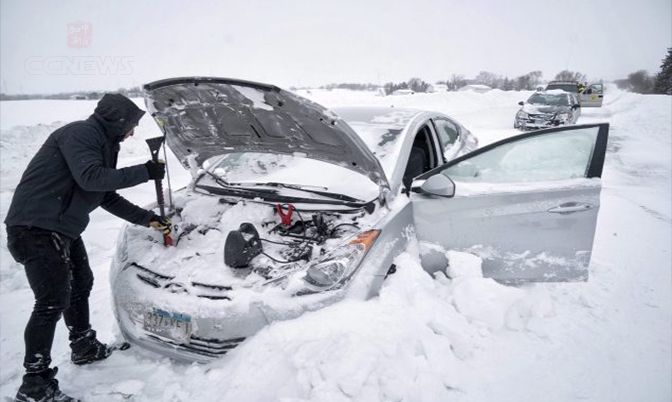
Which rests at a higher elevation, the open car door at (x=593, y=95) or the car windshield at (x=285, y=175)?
the open car door at (x=593, y=95)

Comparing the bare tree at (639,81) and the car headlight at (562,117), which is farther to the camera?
the bare tree at (639,81)

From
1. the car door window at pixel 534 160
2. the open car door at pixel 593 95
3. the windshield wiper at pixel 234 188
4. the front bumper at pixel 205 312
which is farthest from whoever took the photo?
the open car door at pixel 593 95

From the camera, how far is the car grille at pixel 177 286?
84.0 inches

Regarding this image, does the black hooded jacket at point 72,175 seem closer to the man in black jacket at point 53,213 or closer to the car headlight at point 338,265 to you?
the man in black jacket at point 53,213

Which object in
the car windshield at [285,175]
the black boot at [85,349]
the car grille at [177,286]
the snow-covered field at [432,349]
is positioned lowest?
the black boot at [85,349]

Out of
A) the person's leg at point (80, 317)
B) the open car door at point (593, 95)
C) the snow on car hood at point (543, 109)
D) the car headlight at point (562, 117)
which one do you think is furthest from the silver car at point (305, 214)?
the open car door at point (593, 95)

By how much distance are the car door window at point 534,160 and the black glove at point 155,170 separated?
2.14m

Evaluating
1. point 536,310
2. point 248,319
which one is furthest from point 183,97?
point 536,310

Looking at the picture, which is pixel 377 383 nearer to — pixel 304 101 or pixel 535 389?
pixel 535 389

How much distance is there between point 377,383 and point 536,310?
1.46m

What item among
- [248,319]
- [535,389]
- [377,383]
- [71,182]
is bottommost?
[535,389]

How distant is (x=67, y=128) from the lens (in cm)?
220

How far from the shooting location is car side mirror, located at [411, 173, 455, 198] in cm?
267

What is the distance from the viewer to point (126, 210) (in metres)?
2.68
